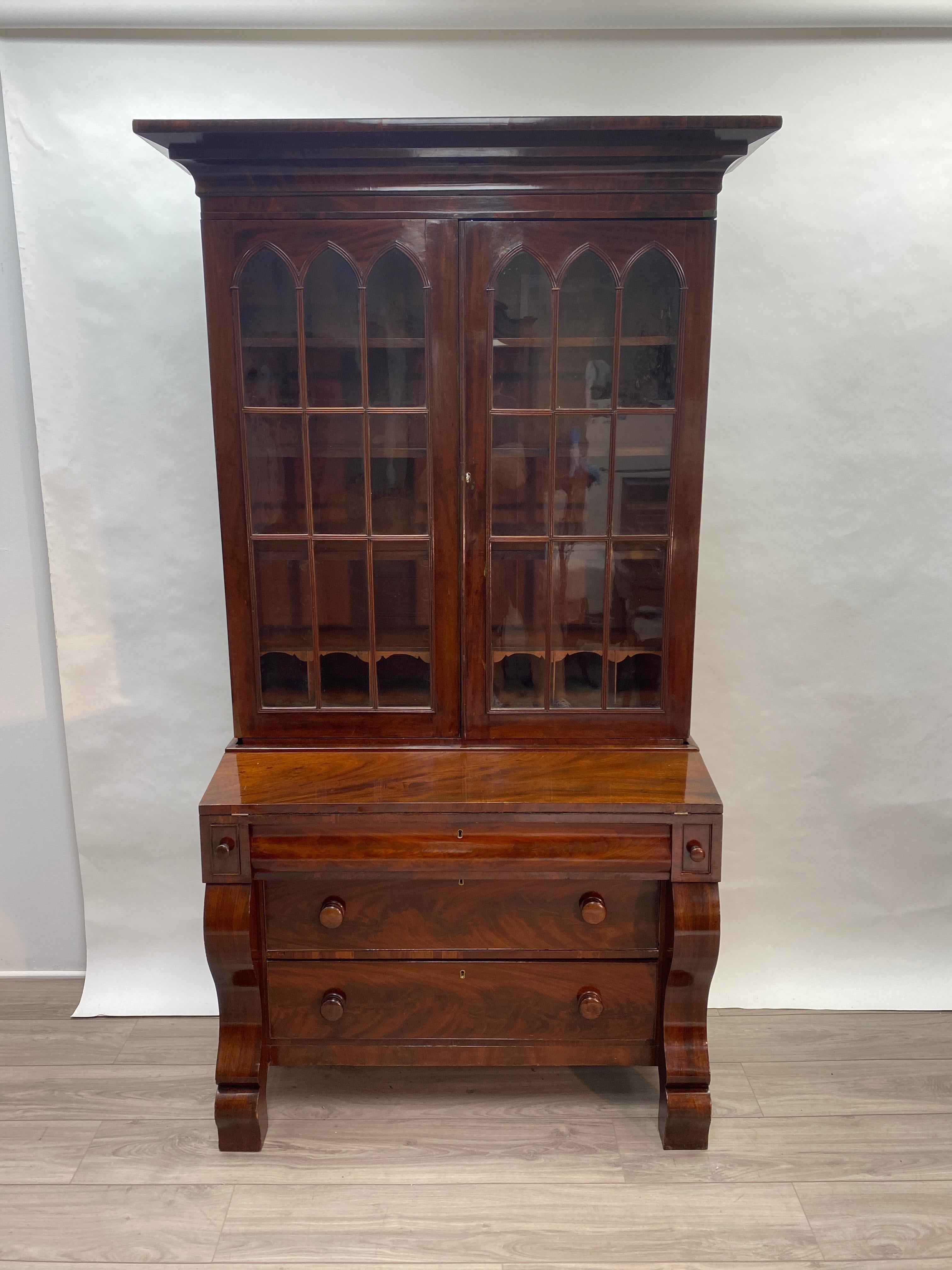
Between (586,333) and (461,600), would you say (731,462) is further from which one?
(461,600)

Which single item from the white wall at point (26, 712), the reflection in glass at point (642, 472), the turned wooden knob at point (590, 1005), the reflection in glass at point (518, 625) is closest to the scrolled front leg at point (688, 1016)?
the turned wooden knob at point (590, 1005)

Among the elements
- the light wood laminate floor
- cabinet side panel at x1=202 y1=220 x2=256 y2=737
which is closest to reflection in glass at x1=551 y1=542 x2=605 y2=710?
cabinet side panel at x1=202 y1=220 x2=256 y2=737

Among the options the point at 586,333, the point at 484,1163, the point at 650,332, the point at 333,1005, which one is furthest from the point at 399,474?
the point at 484,1163

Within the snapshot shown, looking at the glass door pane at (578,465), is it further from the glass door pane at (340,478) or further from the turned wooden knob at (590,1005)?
the turned wooden knob at (590,1005)

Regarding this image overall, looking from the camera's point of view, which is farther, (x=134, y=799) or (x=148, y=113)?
(x=134, y=799)

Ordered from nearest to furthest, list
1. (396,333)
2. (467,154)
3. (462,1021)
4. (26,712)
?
(467,154)
(396,333)
(462,1021)
(26,712)

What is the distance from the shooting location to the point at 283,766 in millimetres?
1910

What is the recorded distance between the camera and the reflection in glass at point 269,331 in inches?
70.7

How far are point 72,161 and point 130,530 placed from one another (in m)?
0.84

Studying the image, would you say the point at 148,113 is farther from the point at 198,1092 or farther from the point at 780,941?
the point at 780,941

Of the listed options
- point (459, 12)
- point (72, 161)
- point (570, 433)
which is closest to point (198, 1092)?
point (570, 433)

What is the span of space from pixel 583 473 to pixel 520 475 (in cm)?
13

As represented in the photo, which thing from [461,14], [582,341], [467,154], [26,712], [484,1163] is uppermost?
[461,14]

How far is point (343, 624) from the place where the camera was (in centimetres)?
194
